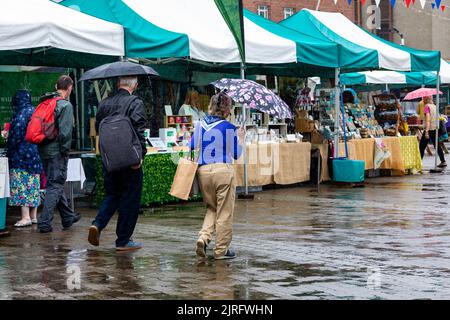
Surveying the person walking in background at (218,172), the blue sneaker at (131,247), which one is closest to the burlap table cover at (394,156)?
the blue sneaker at (131,247)

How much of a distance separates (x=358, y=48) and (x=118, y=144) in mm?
10094

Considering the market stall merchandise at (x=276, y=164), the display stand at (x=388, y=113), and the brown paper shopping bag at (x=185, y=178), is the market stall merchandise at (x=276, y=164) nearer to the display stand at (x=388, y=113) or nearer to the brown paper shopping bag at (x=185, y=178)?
the display stand at (x=388, y=113)

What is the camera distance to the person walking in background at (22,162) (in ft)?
41.2

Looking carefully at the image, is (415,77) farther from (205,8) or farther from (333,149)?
(205,8)

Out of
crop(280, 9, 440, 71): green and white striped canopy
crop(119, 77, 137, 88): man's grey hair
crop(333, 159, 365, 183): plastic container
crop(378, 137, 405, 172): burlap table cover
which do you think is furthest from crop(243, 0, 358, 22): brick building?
crop(119, 77, 137, 88): man's grey hair

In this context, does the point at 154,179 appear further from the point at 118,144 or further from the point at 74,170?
the point at 118,144

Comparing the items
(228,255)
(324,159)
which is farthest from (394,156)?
(228,255)

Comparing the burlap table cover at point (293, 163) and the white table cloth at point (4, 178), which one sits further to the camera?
the burlap table cover at point (293, 163)

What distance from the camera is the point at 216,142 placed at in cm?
982

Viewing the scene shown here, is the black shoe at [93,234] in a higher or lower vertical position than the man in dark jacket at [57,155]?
lower

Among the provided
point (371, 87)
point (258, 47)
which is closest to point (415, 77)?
point (371, 87)

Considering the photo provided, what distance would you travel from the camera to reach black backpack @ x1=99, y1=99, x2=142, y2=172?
9922 millimetres

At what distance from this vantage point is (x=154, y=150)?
15234 mm

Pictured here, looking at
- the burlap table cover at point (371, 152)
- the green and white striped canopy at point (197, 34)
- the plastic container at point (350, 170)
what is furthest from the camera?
the burlap table cover at point (371, 152)
